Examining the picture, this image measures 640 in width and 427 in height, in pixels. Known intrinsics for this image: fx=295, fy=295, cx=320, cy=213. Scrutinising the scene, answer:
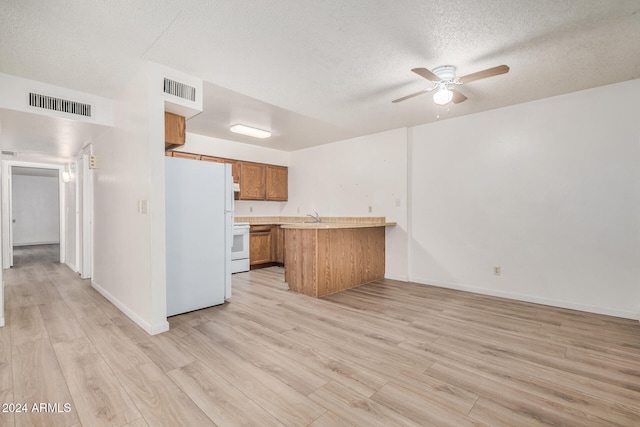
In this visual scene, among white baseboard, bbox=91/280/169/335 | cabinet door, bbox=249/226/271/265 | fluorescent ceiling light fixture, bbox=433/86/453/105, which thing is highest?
fluorescent ceiling light fixture, bbox=433/86/453/105

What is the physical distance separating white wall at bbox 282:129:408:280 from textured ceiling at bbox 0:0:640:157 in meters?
1.50

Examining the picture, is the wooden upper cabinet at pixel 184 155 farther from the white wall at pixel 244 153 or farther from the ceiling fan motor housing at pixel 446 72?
the ceiling fan motor housing at pixel 446 72

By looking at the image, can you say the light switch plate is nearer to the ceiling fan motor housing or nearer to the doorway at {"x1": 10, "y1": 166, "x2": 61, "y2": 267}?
the ceiling fan motor housing

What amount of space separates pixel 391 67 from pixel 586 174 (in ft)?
8.50

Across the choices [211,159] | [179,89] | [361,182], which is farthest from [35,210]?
[361,182]

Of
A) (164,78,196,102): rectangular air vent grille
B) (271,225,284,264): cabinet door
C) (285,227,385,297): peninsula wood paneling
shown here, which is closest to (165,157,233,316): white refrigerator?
(164,78,196,102): rectangular air vent grille

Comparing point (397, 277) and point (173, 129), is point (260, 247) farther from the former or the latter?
point (173, 129)

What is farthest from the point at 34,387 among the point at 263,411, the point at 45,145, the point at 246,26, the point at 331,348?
the point at 45,145

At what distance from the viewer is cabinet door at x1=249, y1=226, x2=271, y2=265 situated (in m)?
5.67

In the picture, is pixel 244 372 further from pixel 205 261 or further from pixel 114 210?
pixel 114 210

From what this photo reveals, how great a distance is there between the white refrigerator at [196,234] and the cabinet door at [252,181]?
2.20m

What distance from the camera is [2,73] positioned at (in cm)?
283

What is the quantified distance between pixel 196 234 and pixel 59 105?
1998mm

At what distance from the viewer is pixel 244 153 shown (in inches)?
234
